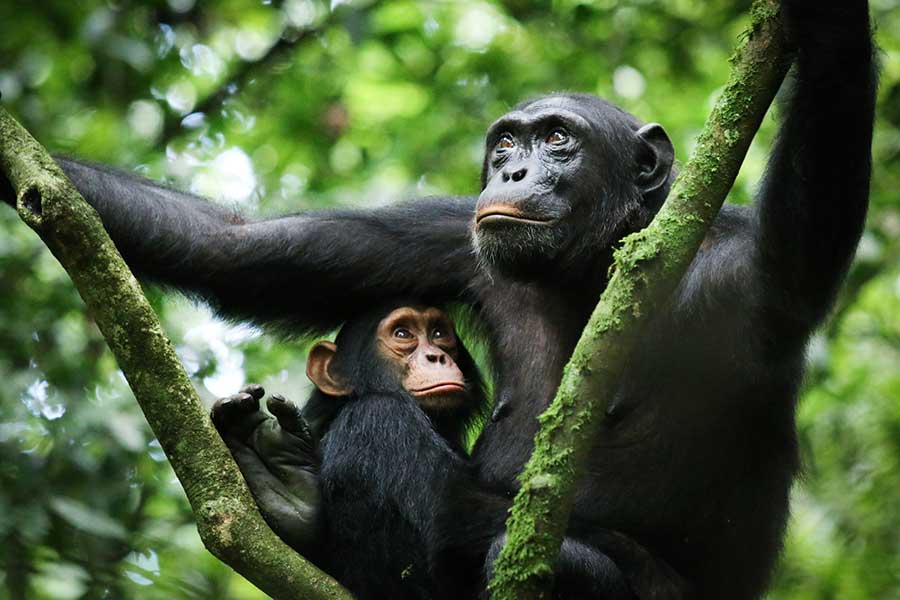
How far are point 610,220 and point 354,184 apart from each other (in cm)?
637

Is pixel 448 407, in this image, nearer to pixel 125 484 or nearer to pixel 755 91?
pixel 125 484

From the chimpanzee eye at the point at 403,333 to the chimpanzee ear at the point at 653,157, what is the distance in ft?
4.82

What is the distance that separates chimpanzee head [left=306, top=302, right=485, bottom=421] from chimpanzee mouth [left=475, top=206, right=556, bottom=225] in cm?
112

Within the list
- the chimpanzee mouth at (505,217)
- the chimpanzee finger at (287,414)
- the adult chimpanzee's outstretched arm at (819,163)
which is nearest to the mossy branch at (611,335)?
the adult chimpanzee's outstretched arm at (819,163)

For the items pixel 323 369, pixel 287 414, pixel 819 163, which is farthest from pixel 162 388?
pixel 819 163

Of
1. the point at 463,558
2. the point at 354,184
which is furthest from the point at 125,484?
the point at 354,184

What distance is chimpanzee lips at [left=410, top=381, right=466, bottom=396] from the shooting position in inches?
239

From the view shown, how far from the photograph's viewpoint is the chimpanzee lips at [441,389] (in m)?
6.08

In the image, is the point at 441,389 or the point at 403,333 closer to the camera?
the point at 441,389

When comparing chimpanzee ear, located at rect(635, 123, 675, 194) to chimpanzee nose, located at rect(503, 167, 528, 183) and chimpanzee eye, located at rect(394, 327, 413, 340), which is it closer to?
chimpanzee nose, located at rect(503, 167, 528, 183)

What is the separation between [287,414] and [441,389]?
944mm

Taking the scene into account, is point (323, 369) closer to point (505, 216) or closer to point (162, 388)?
point (505, 216)

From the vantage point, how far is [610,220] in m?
5.55

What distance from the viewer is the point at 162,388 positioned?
180 inches
